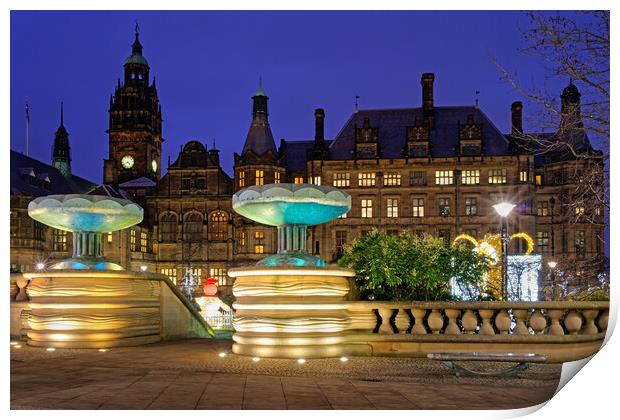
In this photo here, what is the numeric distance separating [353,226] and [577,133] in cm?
4160

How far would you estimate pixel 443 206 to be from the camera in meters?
51.5

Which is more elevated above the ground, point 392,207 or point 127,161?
point 127,161

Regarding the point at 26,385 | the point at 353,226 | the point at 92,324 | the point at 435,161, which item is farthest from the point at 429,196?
the point at 26,385

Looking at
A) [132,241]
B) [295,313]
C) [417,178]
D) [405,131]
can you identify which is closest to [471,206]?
[417,178]

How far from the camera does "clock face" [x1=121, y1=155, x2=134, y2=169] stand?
6417cm

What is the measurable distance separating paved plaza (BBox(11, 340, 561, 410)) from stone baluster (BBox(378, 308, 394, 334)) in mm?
508

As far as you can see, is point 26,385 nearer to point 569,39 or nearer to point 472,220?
point 569,39

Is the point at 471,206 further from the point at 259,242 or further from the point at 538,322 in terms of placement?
the point at 538,322

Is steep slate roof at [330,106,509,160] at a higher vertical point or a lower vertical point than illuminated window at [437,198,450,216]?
higher

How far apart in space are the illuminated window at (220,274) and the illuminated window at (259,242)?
291 centimetres

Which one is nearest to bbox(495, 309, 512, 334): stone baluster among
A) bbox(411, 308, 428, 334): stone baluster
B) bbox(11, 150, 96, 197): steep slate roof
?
bbox(411, 308, 428, 334): stone baluster

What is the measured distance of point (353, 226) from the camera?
51531mm

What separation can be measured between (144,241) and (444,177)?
71.9 feet

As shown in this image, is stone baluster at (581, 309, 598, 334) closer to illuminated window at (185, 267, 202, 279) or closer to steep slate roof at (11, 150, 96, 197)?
illuminated window at (185, 267, 202, 279)
